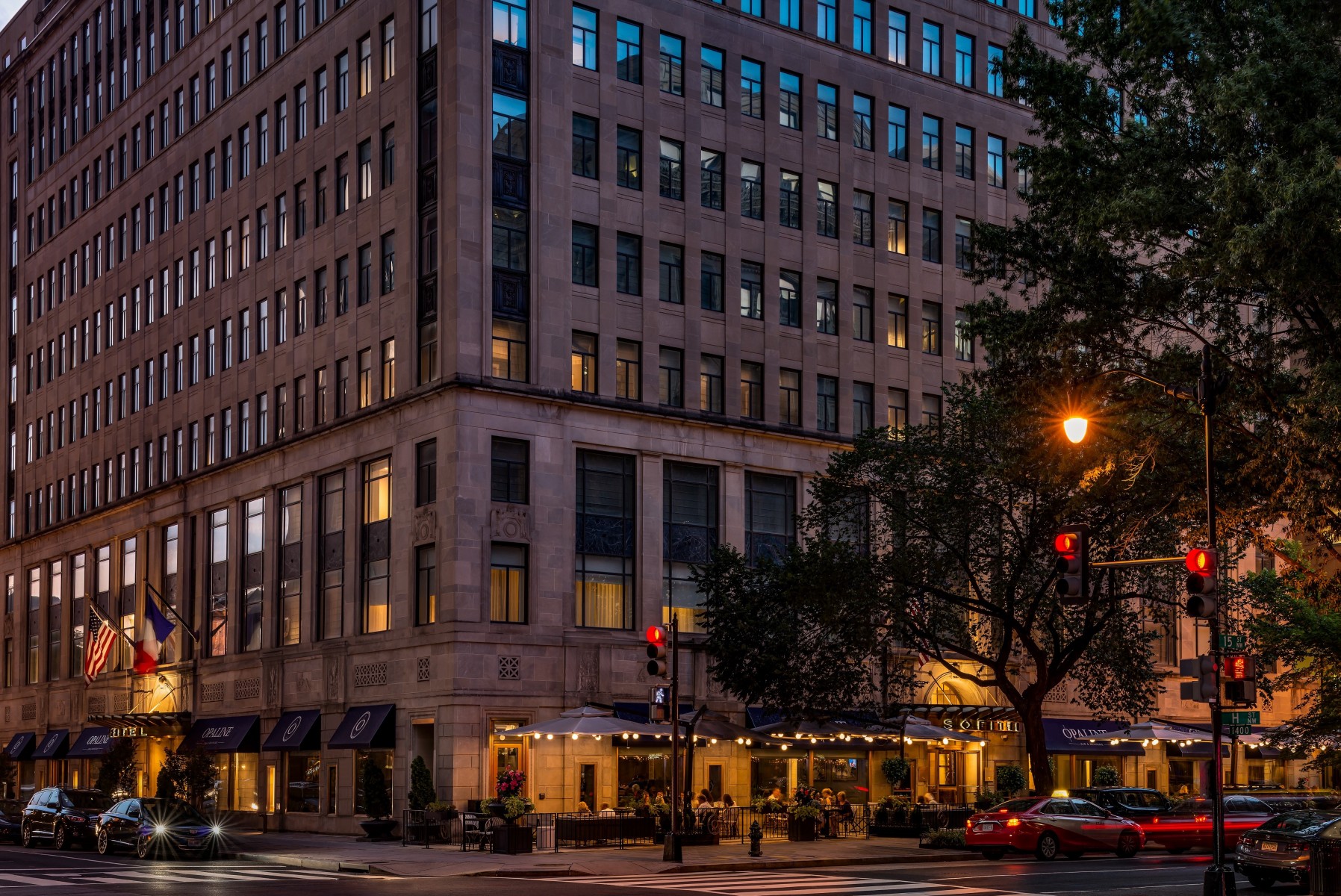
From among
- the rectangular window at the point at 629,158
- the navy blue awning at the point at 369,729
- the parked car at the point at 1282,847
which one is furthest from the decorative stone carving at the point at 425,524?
the parked car at the point at 1282,847

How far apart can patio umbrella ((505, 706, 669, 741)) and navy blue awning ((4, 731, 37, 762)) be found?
3934 cm

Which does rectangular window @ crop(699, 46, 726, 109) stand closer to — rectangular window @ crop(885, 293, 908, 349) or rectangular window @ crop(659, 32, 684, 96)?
rectangular window @ crop(659, 32, 684, 96)

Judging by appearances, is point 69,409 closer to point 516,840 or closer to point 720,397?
point 720,397

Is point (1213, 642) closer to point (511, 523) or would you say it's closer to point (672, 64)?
point (511, 523)

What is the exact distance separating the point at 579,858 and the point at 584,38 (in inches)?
1152

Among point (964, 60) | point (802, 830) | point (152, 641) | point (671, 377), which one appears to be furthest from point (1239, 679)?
point (152, 641)

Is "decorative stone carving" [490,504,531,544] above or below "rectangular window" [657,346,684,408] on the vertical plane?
below

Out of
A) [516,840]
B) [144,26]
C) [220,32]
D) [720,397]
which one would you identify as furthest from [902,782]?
[144,26]

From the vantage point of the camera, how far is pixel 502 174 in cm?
5350

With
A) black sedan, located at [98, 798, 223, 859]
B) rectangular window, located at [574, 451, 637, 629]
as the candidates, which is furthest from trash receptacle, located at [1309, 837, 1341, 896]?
rectangular window, located at [574, 451, 637, 629]

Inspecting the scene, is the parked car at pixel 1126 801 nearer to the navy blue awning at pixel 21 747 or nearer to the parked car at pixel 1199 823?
the parked car at pixel 1199 823

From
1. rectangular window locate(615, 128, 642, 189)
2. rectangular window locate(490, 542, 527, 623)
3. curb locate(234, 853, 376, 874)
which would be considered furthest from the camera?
rectangular window locate(615, 128, 642, 189)

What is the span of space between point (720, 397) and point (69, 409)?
129 ft

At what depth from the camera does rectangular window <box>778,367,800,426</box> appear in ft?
198
